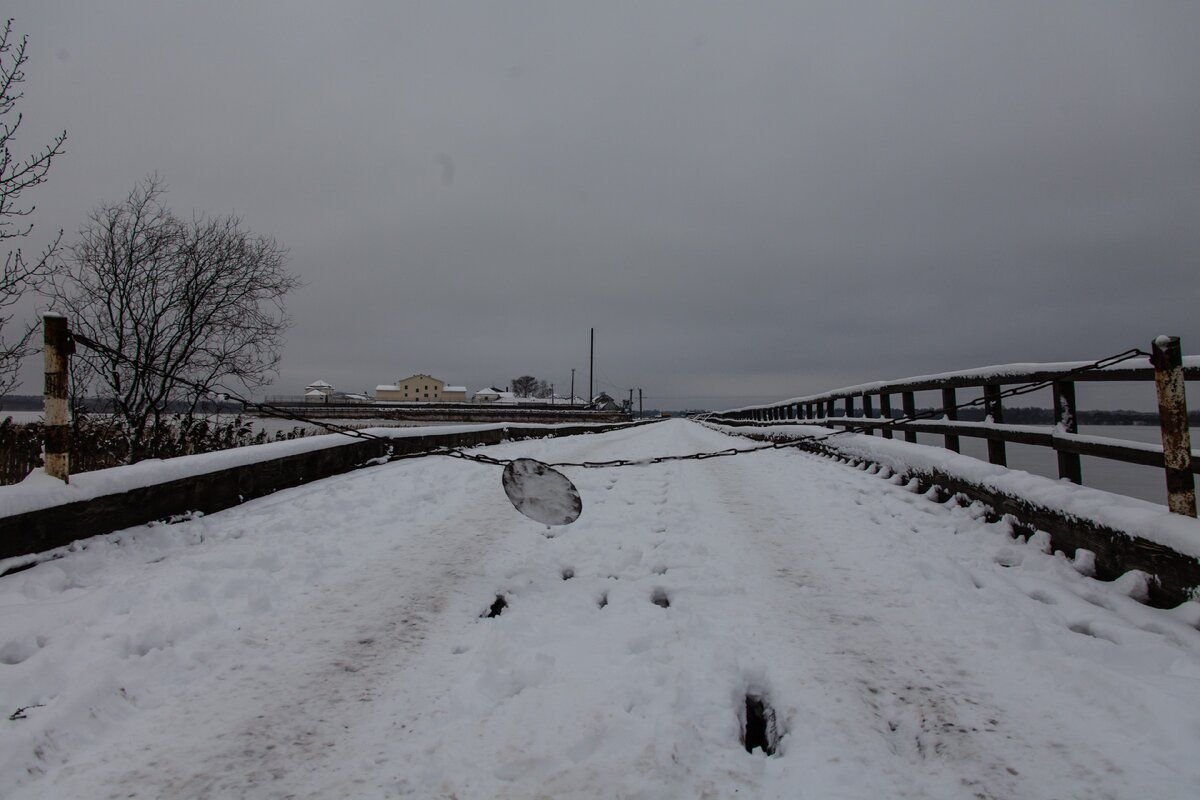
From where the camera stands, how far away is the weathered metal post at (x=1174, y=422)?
320cm

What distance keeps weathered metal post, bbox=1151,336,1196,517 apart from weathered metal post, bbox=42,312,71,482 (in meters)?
A: 7.02

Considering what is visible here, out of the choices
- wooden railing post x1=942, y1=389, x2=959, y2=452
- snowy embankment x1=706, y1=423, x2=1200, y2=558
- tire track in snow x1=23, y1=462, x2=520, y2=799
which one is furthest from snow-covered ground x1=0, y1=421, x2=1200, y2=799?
wooden railing post x1=942, y1=389, x2=959, y2=452

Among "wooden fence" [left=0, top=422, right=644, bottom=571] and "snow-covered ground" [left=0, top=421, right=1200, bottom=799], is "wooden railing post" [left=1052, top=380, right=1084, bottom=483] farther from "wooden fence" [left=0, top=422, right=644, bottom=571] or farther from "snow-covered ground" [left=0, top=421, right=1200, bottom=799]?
"wooden fence" [left=0, top=422, right=644, bottom=571]

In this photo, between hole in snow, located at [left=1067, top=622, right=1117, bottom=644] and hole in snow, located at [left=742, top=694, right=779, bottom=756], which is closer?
hole in snow, located at [left=742, top=694, right=779, bottom=756]

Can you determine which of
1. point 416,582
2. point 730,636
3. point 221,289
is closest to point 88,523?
point 416,582

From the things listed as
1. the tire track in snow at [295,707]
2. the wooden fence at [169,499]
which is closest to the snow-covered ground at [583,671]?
the tire track in snow at [295,707]

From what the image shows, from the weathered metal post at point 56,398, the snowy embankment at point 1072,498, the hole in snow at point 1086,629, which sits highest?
the weathered metal post at point 56,398

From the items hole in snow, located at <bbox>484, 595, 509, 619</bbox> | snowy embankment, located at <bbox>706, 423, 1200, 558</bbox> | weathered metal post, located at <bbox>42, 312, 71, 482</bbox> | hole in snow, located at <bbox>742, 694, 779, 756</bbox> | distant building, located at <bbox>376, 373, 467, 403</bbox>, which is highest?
distant building, located at <bbox>376, 373, 467, 403</bbox>

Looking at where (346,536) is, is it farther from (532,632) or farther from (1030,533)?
(1030,533)

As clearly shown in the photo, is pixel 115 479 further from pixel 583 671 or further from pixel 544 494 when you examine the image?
pixel 583 671

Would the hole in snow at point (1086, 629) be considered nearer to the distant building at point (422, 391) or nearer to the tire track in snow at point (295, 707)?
the tire track in snow at point (295, 707)

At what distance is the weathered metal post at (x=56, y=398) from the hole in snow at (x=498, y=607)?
128 inches

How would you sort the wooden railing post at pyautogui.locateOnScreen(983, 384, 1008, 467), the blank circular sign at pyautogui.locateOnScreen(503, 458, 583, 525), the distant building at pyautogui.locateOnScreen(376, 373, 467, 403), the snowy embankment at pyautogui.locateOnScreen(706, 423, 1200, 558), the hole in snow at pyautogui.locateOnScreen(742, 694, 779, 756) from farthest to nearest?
the distant building at pyautogui.locateOnScreen(376, 373, 467, 403) < the wooden railing post at pyautogui.locateOnScreen(983, 384, 1008, 467) < the blank circular sign at pyautogui.locateOnScreen(503, 458, 583, 525) < the snowy embankment at pyautogui.locateOnScreen(706, 423, 1200, 558) < the hole in snow at pyautogui.locateOnScreen(742, 694, 779, 756)

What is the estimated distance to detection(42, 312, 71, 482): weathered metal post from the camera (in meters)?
3.89
